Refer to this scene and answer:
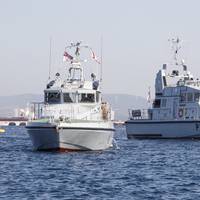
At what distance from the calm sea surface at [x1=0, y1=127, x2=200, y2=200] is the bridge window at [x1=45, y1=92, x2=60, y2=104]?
4.26 m

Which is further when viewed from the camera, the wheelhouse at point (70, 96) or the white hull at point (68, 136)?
the wheelhouse at point (70, 96)

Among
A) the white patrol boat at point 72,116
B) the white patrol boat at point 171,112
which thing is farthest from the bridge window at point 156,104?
the white patrol boat at point 72,116

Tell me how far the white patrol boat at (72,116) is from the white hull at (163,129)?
3240cm

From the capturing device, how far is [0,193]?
34781 mm

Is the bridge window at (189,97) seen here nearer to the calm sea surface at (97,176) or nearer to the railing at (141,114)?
the railing at (141,114)

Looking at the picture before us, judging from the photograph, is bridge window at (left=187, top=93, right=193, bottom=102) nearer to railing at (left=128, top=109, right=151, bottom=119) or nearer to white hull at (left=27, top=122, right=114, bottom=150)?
railing at (left=128, top=109, right=151, bottom=119)

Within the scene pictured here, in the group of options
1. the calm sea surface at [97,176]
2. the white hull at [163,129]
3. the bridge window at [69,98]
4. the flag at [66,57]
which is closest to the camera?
the calm sea surface at [97,176]

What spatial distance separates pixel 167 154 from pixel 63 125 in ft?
41.4

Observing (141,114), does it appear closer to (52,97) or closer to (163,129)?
(163,129)

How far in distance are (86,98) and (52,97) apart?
2675 millimetres

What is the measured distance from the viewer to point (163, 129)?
95.2m

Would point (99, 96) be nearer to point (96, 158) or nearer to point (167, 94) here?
point (96, 158)

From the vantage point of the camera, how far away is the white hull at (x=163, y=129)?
301 ft

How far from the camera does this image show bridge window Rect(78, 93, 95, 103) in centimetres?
5903
